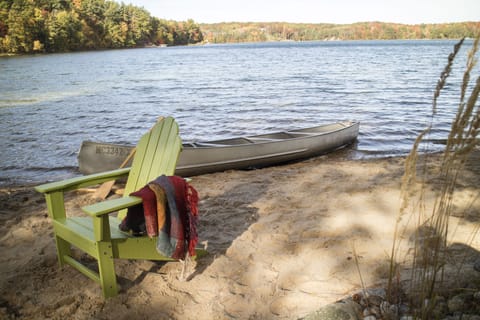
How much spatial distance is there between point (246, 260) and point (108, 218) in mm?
1196

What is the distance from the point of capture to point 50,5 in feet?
238

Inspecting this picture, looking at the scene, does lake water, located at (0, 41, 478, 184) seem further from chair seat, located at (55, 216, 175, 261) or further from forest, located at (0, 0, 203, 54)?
forest, located at (0, 0, 203, 54)

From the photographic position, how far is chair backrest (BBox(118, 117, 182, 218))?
3.14 meters

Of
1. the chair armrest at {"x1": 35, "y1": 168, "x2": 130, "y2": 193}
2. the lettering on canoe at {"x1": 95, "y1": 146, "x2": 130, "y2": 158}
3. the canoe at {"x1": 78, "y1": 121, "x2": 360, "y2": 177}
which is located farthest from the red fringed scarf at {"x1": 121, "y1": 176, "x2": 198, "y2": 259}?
the lettering on canoe at {"x1": 95, "y1": 146, "x2": 130, "y2": 158}

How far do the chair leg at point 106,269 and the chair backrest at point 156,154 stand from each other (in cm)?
69

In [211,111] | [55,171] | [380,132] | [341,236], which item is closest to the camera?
[341,236]

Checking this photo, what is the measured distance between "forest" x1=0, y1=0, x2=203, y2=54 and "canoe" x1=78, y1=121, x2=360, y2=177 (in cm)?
5823

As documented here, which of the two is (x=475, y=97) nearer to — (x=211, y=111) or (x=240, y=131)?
(x=240, y=131)

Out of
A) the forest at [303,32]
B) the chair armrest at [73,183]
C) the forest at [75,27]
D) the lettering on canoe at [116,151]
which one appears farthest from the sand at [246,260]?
the forest at [303,32]

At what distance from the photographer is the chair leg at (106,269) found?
2.66 meters

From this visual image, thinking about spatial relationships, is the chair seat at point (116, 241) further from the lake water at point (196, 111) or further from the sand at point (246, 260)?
the lake water at point (196, 111)

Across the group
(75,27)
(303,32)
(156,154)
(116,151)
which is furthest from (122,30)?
(303,32)

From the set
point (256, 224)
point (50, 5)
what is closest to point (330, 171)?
point (256, 224)

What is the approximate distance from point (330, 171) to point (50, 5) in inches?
3184
